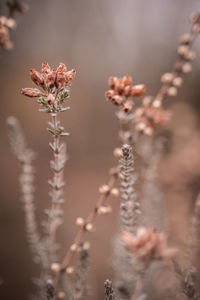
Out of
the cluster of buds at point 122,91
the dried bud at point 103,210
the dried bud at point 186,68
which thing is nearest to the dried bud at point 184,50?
A: the dried bud at point 186,68

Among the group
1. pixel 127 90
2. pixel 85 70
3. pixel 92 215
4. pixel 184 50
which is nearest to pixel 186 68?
pixel 184 50

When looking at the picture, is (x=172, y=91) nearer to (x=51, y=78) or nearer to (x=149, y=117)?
(x=149, y=117)

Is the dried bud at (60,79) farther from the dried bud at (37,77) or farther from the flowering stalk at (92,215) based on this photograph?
the flowering stalk at (92,215)

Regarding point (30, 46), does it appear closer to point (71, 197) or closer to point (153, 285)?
point (71, 197)

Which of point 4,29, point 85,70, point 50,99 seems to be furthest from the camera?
point 85,70

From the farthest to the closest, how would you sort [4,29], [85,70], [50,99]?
[85,70] < [4,29] < [50,99]
